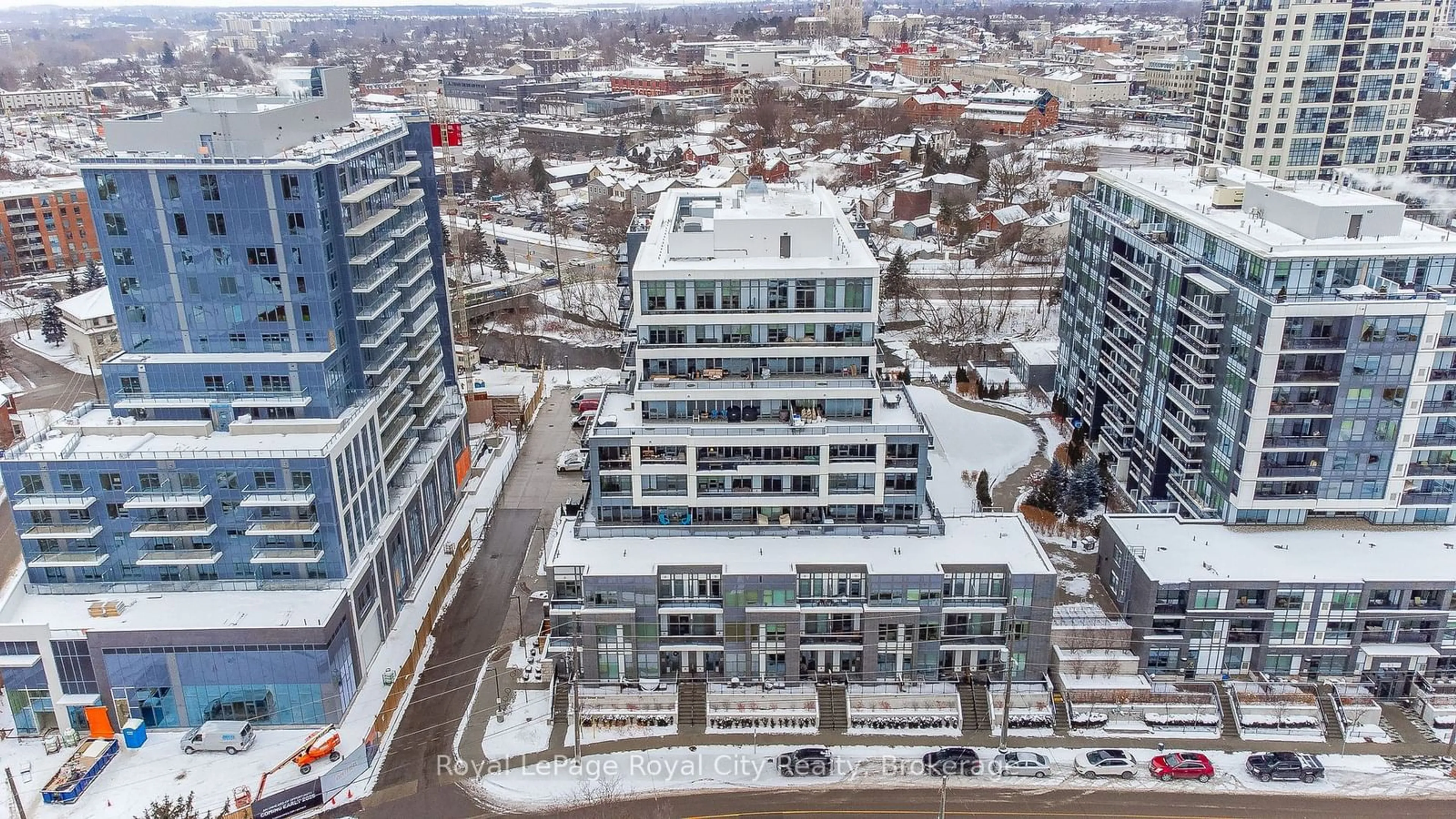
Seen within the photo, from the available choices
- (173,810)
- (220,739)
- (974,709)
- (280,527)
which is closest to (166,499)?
(280,527)

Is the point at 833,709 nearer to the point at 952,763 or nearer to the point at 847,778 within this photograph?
the point at 847,778

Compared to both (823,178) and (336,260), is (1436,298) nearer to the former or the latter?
(336,260)

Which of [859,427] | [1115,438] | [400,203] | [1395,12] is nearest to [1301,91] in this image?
[1395,12]

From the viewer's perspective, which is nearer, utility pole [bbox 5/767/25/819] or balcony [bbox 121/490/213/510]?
utility pole [bbox 5/767/25/819]

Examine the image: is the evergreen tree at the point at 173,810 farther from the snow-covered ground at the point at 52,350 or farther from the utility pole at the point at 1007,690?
the snow-covered ground at the point at 52,350

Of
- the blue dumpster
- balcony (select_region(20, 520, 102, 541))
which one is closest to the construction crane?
the blue dumpster

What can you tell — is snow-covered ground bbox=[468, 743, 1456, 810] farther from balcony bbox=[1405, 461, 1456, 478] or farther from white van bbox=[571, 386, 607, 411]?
white van bbox=[571, 386, 607, 411]
